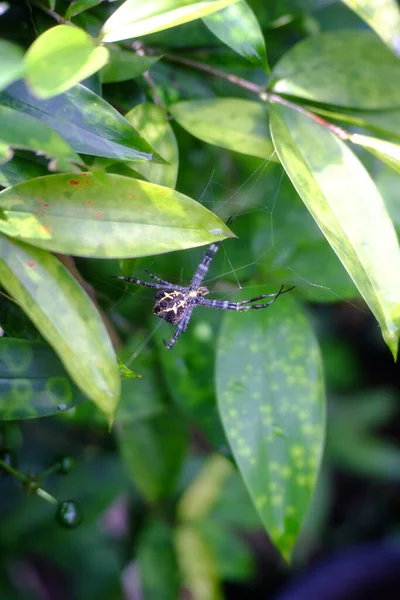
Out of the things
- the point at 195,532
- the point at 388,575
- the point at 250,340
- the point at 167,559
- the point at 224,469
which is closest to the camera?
the point at 250,340

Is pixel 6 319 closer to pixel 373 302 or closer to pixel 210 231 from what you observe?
pixel 210 231

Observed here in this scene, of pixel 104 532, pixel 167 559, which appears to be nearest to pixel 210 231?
pixel 167 559

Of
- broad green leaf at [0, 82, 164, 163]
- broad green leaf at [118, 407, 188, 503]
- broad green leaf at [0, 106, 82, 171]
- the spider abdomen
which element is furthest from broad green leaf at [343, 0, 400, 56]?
broad green leaf at [118, 407, 188, 503]

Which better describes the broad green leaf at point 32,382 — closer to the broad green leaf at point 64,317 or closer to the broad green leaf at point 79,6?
the broad green leaf at point 64,317

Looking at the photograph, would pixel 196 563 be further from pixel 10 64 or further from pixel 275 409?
pixel 10 64

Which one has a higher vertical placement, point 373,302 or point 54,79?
point 54,79

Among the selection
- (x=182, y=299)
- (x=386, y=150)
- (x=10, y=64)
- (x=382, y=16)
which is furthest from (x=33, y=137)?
(x=182, y=299)
